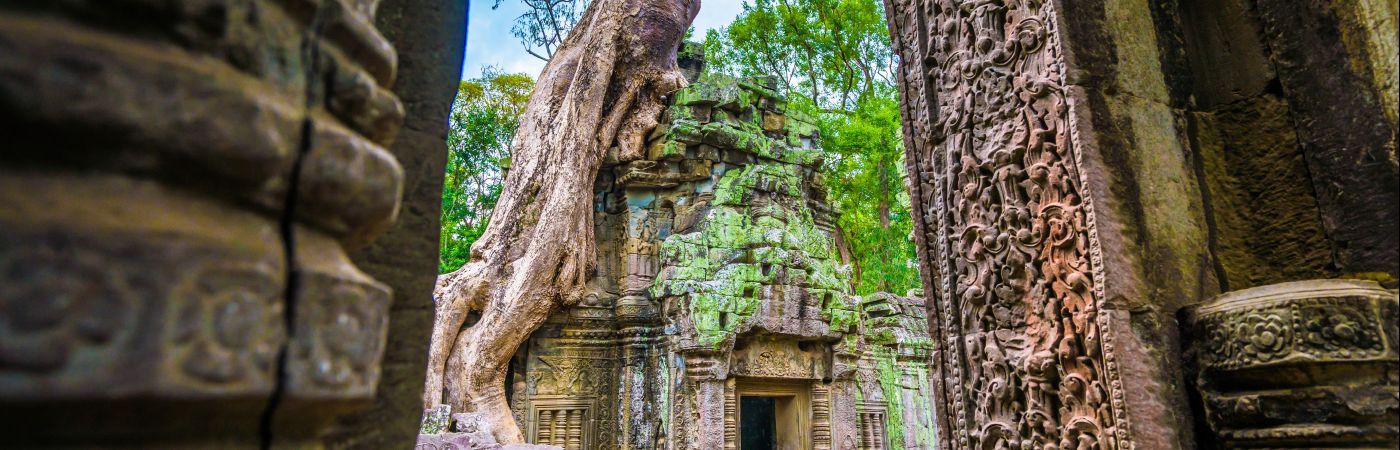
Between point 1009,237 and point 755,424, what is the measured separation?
28.4 feet

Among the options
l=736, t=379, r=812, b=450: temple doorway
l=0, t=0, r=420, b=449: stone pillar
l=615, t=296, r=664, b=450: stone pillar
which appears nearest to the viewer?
l=0, t=0, r=420, b=449: stone pillar

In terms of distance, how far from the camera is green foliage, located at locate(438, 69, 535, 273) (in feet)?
47.6

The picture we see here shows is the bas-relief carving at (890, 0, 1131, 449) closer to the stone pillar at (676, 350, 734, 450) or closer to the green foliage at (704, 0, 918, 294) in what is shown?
the stone pillar at (676, 350, 734, 450)

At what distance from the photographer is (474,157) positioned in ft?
53.5

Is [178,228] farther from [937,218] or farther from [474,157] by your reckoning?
[474,157]

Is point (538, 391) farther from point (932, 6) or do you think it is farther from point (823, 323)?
point (932, 6)

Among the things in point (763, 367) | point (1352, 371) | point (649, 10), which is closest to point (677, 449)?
point (763, 367)

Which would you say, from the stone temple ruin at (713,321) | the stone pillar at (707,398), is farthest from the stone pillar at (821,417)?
the stone pillar at (707,398)

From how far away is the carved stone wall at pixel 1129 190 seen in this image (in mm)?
2102

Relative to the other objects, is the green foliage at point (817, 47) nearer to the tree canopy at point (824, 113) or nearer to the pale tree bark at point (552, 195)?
the tree canopy at point (824, 113)

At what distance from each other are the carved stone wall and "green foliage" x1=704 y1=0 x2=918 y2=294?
40.0 ft

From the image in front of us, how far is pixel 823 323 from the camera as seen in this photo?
9211 millimetres

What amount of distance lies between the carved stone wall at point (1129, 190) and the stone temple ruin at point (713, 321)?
587 centimetres

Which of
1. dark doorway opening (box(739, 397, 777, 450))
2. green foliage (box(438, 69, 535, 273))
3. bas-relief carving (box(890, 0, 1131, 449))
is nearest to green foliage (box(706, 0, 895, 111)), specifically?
green foliage (box(438, 69, 535, 273))
